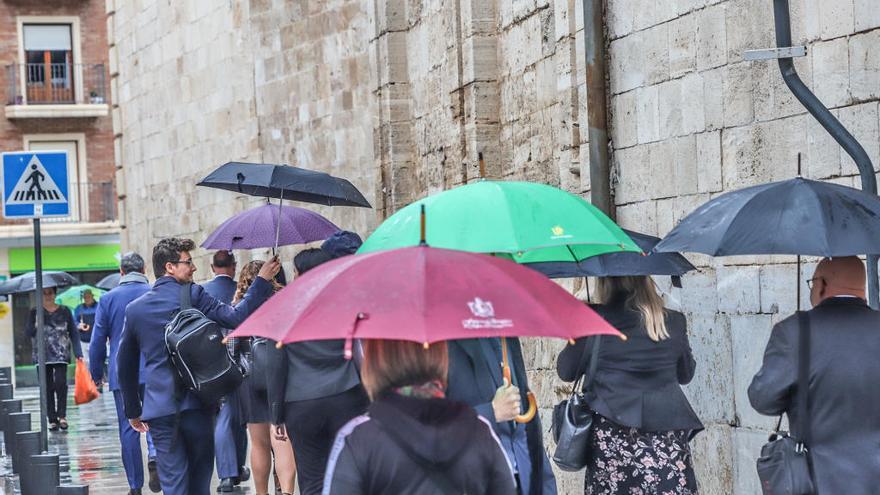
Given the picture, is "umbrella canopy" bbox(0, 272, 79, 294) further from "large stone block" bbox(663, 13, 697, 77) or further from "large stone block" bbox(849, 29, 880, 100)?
"large stone block" bbox(849, 29, 880, 100)

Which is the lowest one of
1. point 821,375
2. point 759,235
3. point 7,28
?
point 821,375

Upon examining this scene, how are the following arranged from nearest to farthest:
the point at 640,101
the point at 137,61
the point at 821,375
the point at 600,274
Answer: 1. the point at 821,375
2. the point at 600,274
3. the point at 640,101
4. the point at 137,61

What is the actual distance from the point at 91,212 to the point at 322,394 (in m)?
36.1

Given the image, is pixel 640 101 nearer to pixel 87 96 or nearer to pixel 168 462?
pixel 168 462

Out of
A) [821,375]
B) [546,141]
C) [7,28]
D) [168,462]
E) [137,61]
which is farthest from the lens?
[7,28]

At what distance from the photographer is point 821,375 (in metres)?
5.43

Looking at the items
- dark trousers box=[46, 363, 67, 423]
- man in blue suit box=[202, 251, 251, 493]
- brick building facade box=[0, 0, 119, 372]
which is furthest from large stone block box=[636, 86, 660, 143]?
brick building facade box=[0, 0, 119, 372]

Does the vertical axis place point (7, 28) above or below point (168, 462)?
above

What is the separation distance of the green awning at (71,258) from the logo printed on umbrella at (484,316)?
39.0 metres

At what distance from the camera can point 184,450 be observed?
9000mm

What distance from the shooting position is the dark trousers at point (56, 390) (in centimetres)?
1914

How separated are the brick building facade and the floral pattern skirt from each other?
36.4 m

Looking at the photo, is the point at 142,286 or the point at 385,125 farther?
the point at 385,125

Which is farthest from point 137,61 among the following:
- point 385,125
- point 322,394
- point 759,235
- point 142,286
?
point 759,235
